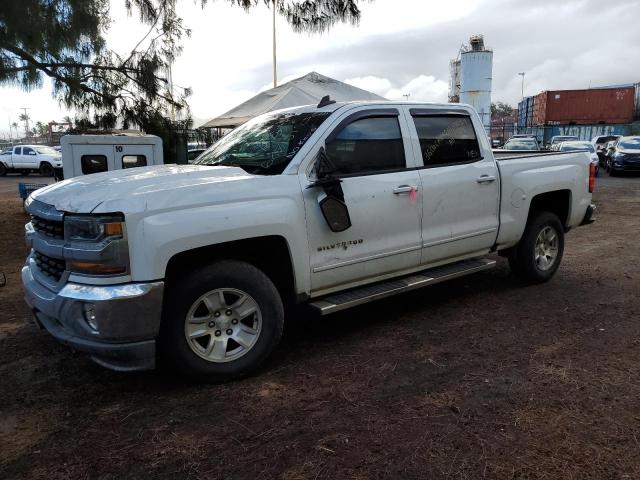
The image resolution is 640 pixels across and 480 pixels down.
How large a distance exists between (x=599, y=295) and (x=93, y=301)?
188 inches

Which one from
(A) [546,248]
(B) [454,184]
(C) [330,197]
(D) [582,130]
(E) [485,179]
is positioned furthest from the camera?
(D) [582,130]

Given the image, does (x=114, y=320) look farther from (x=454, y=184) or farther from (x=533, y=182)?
(x=533, y=182)

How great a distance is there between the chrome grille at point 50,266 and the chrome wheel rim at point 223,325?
2.87 feet

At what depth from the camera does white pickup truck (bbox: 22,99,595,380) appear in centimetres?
310

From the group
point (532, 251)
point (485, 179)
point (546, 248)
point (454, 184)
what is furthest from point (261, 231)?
point (546, 248)

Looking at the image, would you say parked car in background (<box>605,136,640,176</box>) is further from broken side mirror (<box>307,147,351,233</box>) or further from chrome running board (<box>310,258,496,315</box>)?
broken side mirror (<box>307,147,351,233</box>)

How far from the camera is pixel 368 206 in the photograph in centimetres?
407

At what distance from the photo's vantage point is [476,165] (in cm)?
496

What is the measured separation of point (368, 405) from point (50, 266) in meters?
2.24

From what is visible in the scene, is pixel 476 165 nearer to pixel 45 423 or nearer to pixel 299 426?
pixel 299 426

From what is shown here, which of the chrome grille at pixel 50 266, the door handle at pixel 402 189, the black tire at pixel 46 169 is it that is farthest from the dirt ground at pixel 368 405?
the black tire at pixel 46 169

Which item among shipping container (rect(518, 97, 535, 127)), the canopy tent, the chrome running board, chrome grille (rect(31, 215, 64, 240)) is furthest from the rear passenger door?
shipping container (rect(518, 97, 535, 127))

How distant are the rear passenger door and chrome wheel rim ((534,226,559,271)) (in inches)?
33.9

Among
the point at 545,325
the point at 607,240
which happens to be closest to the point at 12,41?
the point at 545,325
